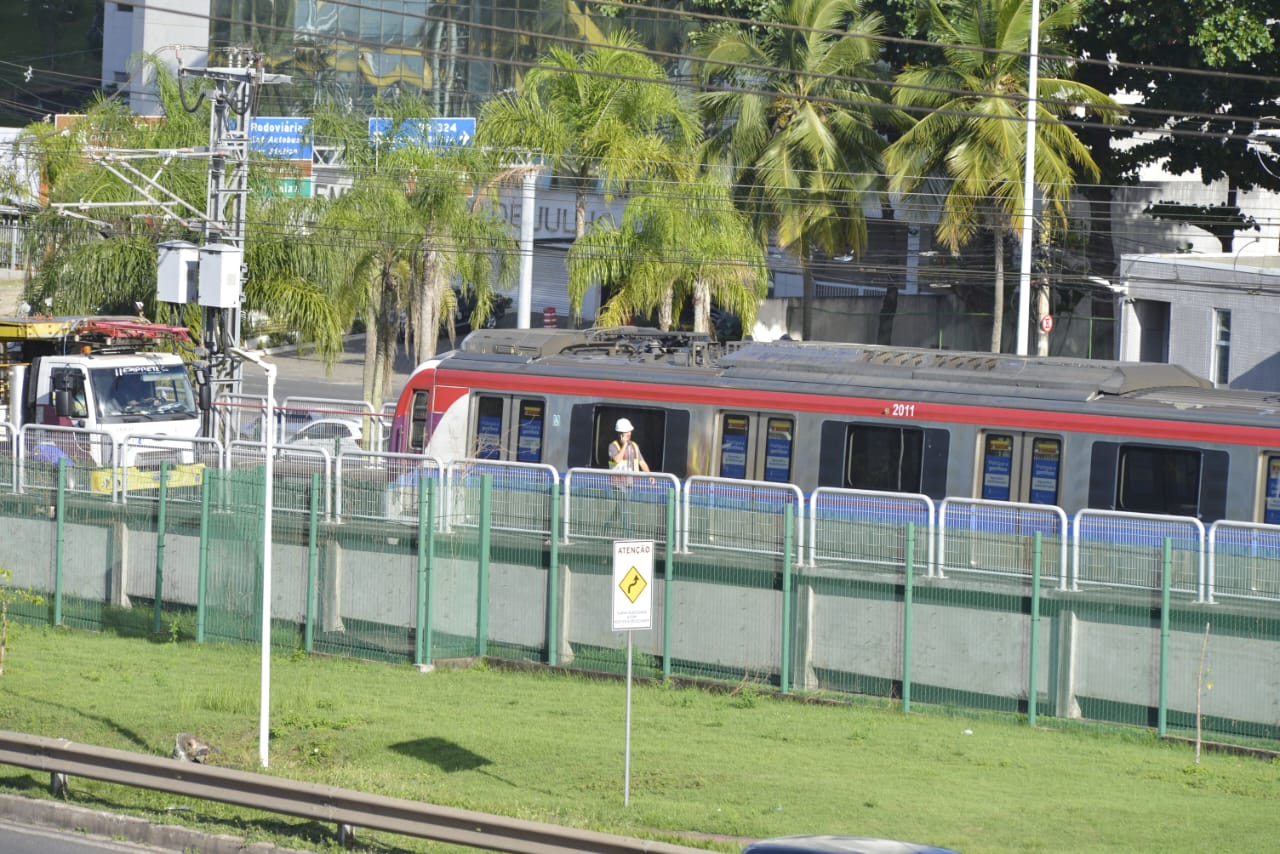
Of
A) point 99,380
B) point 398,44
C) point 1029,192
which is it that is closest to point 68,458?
point 99,380

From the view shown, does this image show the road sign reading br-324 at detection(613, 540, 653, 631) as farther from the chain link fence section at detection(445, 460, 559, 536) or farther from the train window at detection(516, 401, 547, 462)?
the train window at detection(516, 401, 547, 462)

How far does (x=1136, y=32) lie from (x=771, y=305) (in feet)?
53.8

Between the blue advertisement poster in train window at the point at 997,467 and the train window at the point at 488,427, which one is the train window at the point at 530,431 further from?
the blue advertisement poster in train window at the point at 997,467

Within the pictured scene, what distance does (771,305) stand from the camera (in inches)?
2156

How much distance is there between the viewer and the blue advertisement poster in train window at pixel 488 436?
2398 cm

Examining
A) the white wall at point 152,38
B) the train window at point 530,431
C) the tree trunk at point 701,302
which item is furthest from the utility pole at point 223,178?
the white wall at point 152,38

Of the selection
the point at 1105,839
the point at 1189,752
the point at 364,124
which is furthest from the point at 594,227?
the point at 1105,839

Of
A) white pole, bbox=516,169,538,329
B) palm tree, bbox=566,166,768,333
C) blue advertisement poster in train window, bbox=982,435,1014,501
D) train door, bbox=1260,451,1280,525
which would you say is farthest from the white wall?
train door, bbox=1260,451,1280,525

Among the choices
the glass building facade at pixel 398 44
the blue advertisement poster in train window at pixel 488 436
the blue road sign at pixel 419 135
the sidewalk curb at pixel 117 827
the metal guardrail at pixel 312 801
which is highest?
the glass building facade at pixel 398 44

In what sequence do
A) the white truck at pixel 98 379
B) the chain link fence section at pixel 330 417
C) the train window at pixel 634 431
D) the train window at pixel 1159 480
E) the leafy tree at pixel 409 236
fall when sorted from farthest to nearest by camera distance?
the leafy tree at pixel 409 236 → the chain link fence section at pixel 330 417 → the white truck at pixel 98 379 → the train window at pixel 634 431 → the train window at pixel 1159 480

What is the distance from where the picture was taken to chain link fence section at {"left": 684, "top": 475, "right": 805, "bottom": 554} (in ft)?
57.0

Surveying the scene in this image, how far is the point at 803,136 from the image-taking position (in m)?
40.4

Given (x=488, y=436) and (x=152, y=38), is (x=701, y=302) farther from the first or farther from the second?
(x=152, y=38)

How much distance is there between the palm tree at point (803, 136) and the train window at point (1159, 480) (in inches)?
839
